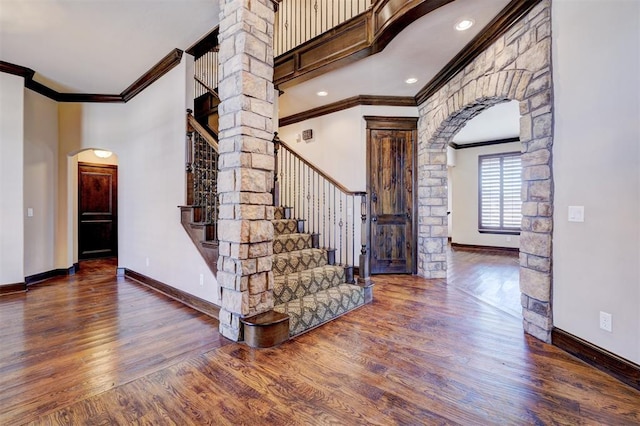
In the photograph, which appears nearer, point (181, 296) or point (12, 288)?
point (181, 296)

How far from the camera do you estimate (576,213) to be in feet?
7.71

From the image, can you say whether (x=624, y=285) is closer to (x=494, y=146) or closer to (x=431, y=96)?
(x=431, y=96)

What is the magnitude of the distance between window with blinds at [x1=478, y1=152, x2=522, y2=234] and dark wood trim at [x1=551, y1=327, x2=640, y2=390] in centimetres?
593

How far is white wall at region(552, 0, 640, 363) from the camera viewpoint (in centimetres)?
200

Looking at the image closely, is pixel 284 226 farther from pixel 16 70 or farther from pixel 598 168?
pixel 16 70

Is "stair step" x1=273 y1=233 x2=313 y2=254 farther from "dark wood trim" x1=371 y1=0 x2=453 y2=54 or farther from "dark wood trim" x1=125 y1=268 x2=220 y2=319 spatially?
"dark wood trim" x1=371 y1=0 x2=453 y2=54

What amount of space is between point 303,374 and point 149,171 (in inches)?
152

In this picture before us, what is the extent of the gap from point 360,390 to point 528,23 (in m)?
3.37

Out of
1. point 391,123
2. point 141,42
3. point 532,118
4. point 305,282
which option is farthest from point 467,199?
point 141,42

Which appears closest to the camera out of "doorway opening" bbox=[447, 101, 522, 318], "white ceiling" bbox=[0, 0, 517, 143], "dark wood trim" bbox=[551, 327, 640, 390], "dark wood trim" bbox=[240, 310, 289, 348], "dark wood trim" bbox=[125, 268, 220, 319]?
"dark wood trim" bbox=[551, 327, 640, 390]

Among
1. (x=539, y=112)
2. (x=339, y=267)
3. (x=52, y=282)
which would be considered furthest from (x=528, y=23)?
(x=52, y=282)

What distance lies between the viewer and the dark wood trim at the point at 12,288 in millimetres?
4055

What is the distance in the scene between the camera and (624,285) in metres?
2.04

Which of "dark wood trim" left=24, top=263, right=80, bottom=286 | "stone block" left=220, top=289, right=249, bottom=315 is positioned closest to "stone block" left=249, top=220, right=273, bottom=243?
"stone block" left=220, top=289, right=249, bottom=315
